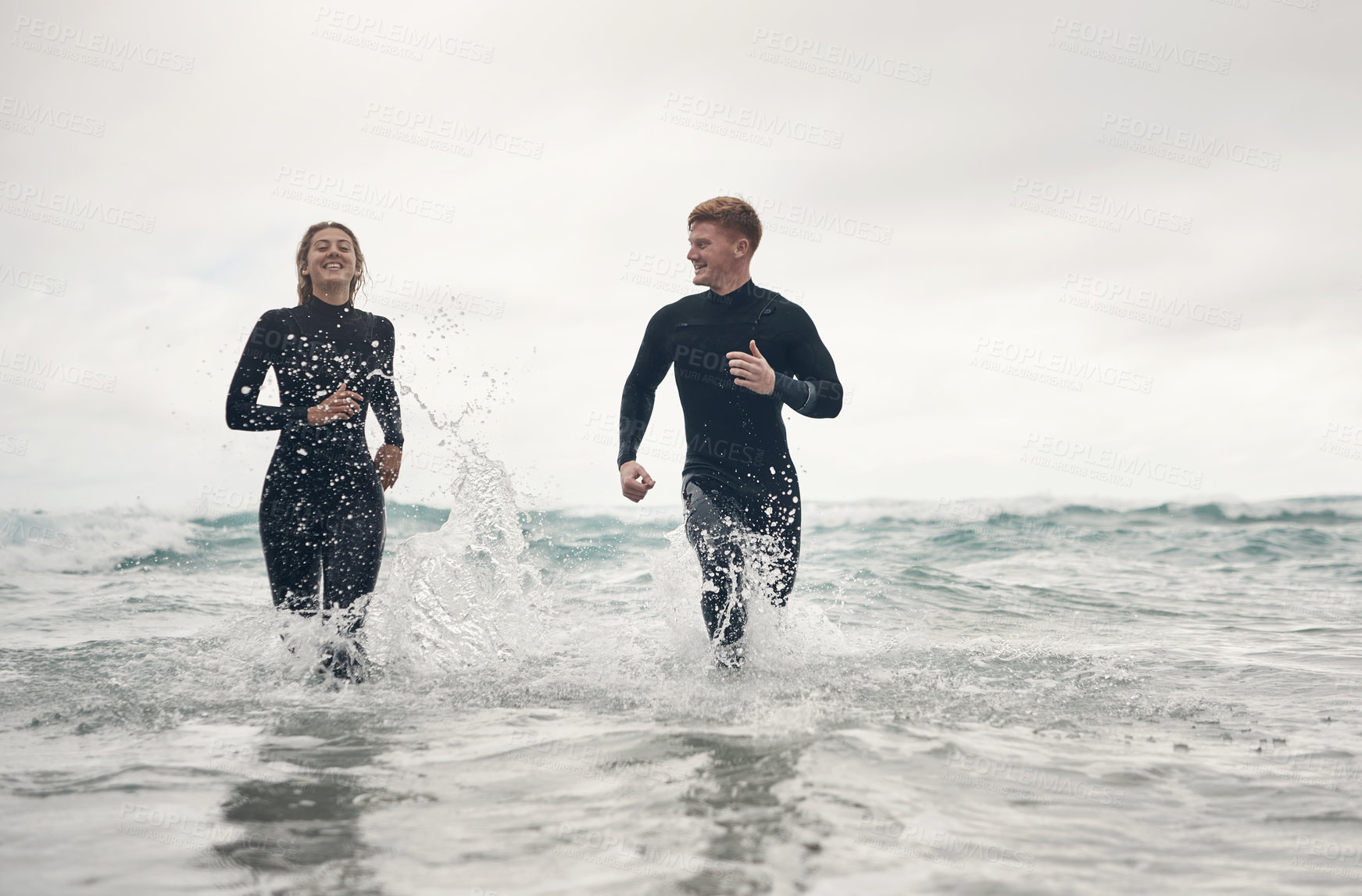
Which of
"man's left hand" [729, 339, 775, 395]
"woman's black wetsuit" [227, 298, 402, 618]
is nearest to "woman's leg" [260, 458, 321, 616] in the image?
"woman's black wetsuit" [227, 298, 402, 618]

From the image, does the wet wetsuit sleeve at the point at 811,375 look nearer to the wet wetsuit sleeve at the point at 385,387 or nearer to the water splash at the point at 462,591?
the wet wetsuit sleeve at the point at 385,387

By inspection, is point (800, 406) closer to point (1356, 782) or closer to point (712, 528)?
point (712, 528)

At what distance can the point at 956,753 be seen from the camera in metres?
3.66

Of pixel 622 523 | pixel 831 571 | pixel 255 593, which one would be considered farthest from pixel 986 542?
pixel 255 593

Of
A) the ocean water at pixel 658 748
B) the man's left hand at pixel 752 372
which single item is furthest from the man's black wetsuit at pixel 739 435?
the ocean water at pixel 658 748

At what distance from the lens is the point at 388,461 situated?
16.7 ft

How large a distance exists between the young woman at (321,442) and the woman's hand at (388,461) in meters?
0.18

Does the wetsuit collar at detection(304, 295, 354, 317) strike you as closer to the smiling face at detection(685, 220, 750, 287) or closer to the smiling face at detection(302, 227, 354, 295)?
the smiling face at detection(302, 227, 354, 295)

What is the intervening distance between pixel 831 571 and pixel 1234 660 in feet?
20.8

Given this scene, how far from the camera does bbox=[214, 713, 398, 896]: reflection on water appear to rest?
251 cm

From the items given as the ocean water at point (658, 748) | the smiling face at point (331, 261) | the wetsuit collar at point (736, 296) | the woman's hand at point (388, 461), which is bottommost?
the ocean water at point (658, 748)

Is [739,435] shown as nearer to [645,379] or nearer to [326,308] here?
[645,379]

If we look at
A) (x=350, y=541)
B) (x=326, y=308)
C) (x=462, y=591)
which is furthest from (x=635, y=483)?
(x=462, y=591)

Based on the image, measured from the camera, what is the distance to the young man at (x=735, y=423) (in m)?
4.80
